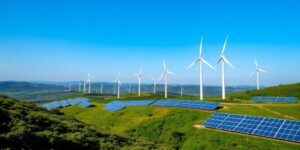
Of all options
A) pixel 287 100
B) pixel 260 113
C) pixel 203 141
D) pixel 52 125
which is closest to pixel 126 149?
A: pixel 52 125

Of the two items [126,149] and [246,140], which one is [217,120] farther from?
[126,149]

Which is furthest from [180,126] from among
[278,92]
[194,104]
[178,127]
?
[278,92]

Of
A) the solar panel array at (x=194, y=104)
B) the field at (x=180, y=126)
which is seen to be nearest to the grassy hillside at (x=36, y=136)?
the field at (x=180, y=126)

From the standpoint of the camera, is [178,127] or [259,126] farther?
[178,127]

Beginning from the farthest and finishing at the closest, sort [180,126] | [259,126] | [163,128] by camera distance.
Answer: [163,128] → [180,126] → [259,126]

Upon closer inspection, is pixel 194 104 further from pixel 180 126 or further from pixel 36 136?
pixel 36 136

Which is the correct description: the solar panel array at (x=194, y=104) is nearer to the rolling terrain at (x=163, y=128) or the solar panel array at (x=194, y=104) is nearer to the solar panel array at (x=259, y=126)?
the rolling terrain at (x=163, y=128)

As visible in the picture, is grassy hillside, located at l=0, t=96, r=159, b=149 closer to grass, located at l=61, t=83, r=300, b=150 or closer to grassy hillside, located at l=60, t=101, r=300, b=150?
grassy hillside, located at l=60, t=101, r=300, b=150
